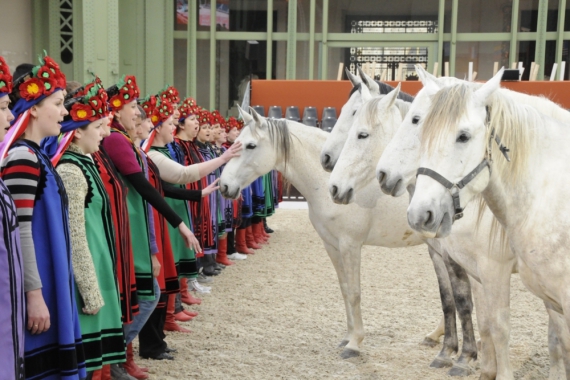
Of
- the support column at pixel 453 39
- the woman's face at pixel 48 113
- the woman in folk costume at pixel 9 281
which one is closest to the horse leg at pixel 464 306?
the woman's face at pixel 48 113

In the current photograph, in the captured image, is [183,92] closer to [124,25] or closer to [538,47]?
[124,25]

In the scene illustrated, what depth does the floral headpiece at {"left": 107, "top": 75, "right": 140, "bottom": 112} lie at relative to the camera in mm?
3260

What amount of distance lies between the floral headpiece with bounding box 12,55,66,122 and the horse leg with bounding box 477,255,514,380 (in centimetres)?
217

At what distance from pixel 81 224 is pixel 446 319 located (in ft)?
8.52

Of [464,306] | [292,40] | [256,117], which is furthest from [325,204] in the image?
[292,40]

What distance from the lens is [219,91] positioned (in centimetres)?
1606

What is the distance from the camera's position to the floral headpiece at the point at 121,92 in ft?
10.7

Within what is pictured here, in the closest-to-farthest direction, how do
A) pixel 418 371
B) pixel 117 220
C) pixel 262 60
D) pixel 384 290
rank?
pixel 117 220, pixel 418 371, pixel 384 290, pixel 262 60

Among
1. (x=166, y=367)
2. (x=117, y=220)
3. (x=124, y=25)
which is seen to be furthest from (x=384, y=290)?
(x=124, y=25)

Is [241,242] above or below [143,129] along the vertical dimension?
below

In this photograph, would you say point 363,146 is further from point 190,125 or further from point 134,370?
point 190,125

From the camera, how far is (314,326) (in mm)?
4848

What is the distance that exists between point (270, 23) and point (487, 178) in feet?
46.5

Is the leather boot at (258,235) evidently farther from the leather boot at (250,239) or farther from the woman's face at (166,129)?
the woman's face at (166,129)
